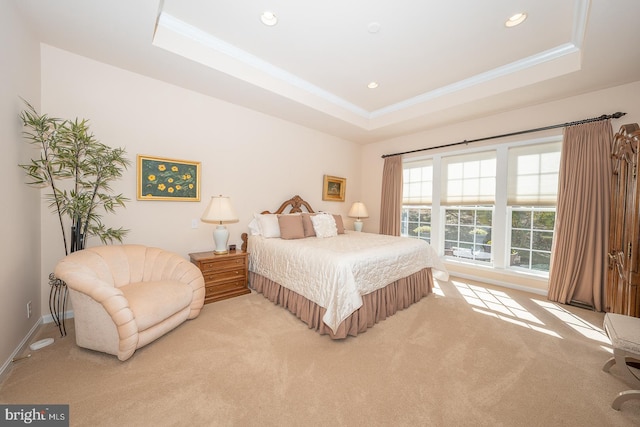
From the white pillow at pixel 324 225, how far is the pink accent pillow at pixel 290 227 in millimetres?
266

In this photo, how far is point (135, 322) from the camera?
1.84 metres

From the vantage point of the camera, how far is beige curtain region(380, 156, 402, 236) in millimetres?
4914

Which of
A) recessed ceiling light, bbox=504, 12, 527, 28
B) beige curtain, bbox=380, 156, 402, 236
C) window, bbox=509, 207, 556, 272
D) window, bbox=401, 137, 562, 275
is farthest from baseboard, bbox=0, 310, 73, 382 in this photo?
window, bbox=509, 207, 556, 272

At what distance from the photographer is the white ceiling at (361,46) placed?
81.8 inches

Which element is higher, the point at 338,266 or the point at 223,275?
the point at 338,266

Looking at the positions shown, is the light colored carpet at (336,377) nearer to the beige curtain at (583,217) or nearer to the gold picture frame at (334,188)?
the beige curtain at (583,217)

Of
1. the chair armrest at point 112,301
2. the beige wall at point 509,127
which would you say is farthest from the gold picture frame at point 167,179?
the beige wall at point 509,127

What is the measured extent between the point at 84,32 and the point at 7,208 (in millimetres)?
1683

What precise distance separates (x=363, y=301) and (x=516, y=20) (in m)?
3.09

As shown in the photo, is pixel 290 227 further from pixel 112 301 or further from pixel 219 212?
pixel 112 301

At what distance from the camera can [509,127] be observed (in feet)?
12.0

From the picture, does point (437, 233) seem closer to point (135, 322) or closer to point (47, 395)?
point (135, 322)

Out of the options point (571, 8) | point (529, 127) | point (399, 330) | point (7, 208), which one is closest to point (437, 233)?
point (529, 127)

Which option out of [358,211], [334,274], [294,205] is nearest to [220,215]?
[294,205]
